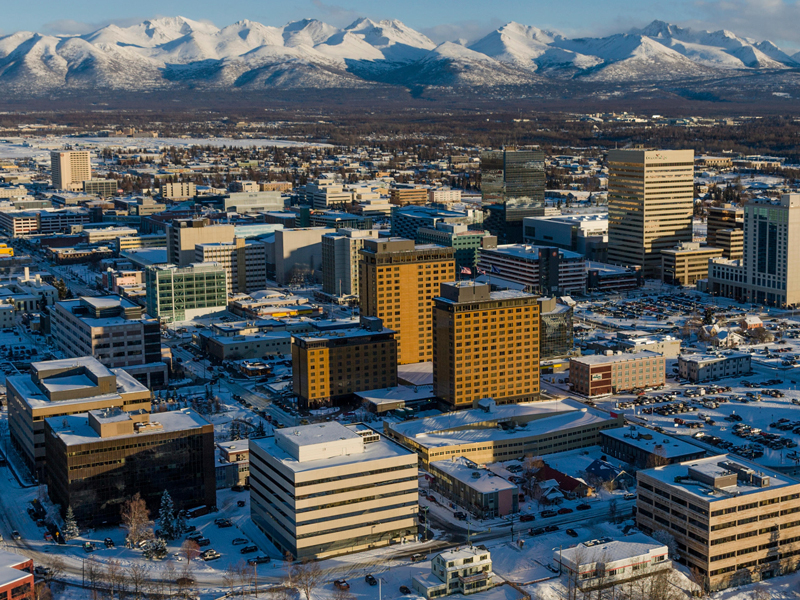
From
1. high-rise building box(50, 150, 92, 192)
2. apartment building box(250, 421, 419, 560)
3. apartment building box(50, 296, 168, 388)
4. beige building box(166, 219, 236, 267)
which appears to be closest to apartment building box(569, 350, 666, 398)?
apartment building box(250, 421, 419, 560)

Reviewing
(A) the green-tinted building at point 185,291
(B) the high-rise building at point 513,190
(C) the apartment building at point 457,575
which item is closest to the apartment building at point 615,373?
(C) the apartment building at point 457,575

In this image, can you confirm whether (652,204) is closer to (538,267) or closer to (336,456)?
(538,267)

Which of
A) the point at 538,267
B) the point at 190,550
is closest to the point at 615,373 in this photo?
the point at 538,267

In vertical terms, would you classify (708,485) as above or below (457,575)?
above

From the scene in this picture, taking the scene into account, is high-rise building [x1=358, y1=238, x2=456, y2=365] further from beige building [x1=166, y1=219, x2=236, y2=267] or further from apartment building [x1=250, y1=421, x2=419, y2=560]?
beige building [x1=166, y1=219, x2=236, y2=267]

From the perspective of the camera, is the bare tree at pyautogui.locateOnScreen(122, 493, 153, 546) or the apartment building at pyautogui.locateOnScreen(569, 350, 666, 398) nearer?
the bare tree at pyautogui.locateOnScreen(122, 493, 153, 546)

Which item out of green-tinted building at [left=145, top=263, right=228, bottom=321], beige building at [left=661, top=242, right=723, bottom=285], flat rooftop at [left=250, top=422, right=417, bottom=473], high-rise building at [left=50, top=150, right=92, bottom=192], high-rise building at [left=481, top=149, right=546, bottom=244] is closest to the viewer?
flat rooftop at [left=250, top=422, right=417, bottom=473]
